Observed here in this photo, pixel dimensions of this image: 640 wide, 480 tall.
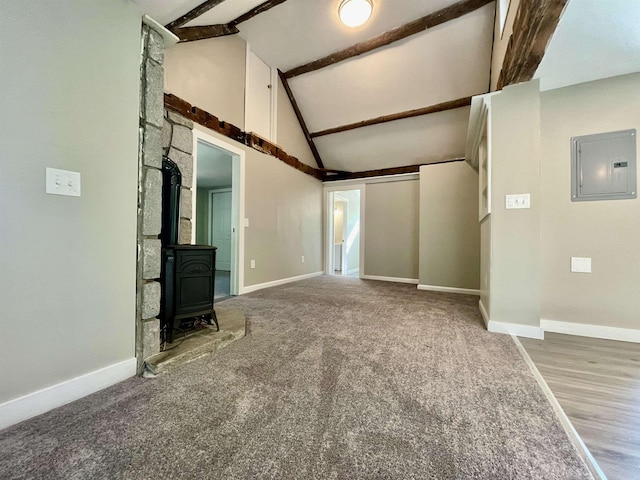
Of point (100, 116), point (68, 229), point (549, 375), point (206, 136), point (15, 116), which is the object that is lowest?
point (549, 375)

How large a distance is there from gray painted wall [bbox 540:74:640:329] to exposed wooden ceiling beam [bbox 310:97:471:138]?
172cm

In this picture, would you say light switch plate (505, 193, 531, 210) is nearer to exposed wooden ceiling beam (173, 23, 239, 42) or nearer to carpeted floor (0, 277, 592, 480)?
carpeted floor (0, 277, 592, 480)

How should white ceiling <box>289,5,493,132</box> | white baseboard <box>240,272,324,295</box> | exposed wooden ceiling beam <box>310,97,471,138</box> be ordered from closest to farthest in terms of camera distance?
white ceiling <box>289,5,493,132</box>, white baseboard <box>240,272,324,295</box>, exposed wooden ceiling beam <box>310,97,471,138</box>

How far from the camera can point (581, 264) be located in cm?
219

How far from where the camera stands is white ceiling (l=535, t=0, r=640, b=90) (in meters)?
1.49

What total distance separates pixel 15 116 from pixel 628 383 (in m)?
3.31

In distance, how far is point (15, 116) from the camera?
1061 millimetres

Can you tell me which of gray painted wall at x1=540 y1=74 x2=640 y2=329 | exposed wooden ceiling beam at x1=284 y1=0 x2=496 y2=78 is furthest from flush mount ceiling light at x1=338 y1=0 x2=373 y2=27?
gray painted wall at x1=540 y1=74 x2=640 y2=329

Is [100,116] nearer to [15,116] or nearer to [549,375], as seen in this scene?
[15,116]

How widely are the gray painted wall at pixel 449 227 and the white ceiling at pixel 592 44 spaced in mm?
1852

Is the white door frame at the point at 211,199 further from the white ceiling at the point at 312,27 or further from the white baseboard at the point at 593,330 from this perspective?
the white baseboard at the point at 593,330

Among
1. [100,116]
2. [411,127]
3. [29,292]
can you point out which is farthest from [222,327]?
[411,127]

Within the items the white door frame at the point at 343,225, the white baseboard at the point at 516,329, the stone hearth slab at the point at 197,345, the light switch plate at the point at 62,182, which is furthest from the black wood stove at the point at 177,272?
the white door frame at the point at 343,225

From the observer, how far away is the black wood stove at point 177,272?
1767mm
